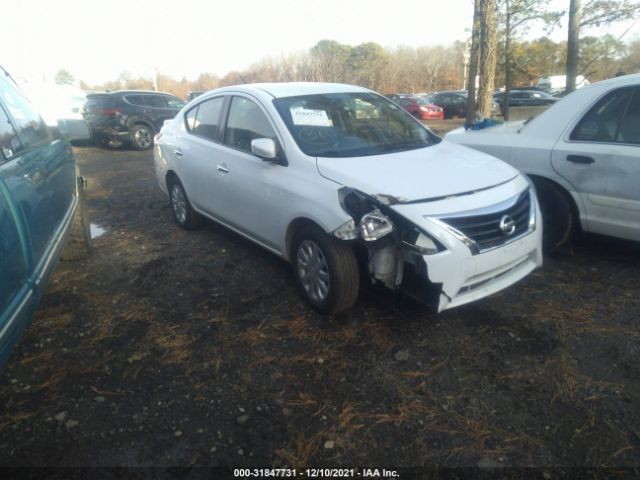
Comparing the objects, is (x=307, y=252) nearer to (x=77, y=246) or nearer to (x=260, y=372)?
(x=260, y=372)

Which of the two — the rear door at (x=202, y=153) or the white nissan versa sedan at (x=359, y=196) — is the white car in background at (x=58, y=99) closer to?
the rear door at (x=202, y=153)

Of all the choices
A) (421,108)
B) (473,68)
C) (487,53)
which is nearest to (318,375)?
(487,53)

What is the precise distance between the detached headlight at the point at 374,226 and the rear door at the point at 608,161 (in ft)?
6.98

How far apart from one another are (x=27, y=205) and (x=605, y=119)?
14.1 ft

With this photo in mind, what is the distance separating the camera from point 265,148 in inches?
137

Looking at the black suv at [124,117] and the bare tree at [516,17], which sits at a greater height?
the bare tree at [516,17]

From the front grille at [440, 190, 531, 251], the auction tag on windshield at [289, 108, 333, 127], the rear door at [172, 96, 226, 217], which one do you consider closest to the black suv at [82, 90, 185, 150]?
the rear door at [172, 96, 226, 217]

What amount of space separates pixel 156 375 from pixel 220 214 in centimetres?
198

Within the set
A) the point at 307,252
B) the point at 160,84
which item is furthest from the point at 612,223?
the point at 160,84

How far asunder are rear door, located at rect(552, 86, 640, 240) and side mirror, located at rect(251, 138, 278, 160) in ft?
8.14

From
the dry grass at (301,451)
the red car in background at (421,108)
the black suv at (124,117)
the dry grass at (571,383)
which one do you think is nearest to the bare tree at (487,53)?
the dry grass at (571,383)

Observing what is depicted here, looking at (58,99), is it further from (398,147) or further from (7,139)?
(398,147)

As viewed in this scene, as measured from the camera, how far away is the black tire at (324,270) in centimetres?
309

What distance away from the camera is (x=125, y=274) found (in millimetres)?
4293
